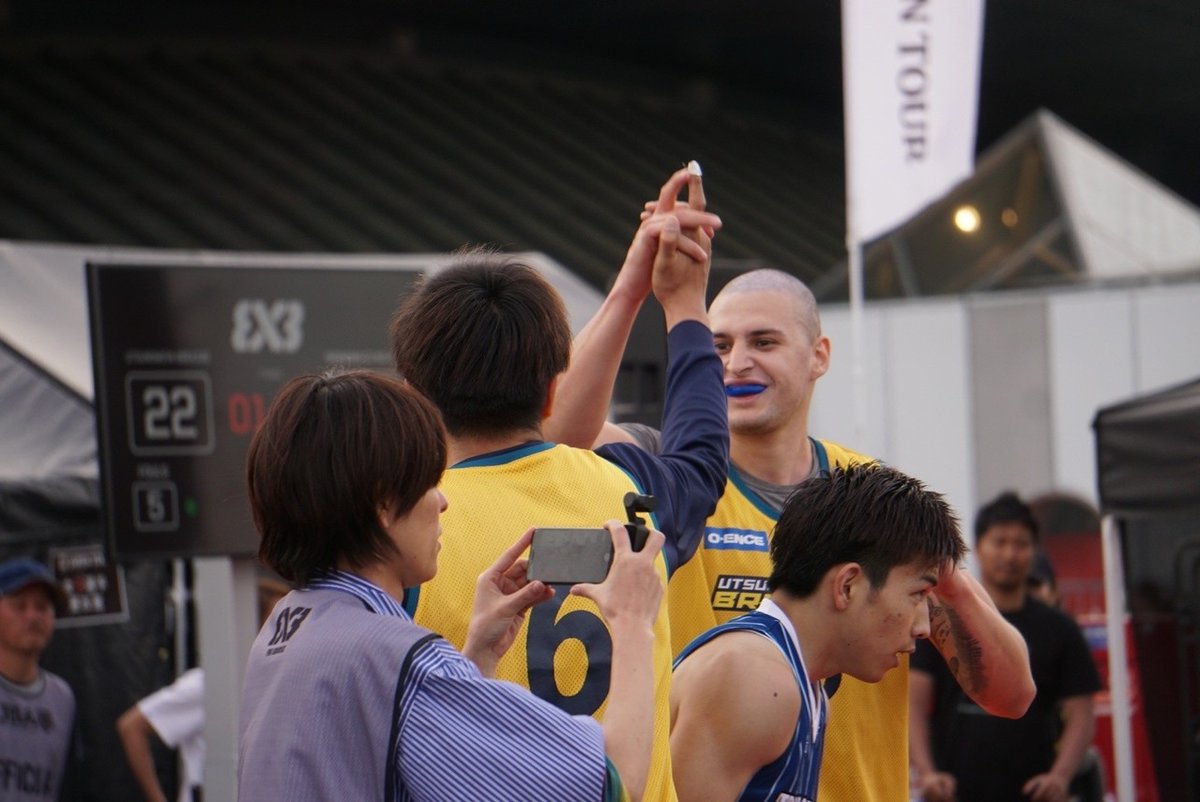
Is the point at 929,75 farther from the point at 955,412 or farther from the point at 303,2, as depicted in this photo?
the point at 303,2

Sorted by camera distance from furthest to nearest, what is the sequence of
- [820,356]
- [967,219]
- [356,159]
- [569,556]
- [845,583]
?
[356,159]
[967,219]
[820,356]
[845,583]
[569,556]

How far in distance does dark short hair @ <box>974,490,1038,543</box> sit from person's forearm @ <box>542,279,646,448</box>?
3827 mm

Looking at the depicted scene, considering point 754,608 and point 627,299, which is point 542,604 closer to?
point 627,299

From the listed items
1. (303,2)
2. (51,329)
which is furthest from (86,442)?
(303,2)

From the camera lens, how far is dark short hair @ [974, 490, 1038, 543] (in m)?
6.20

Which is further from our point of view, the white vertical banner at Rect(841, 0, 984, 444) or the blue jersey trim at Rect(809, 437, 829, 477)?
the white vertical banner at Rect(841, 0, 984, 444)

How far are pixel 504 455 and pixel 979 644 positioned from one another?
107 centimetres

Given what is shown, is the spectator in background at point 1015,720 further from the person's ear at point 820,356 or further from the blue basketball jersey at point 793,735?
the blue basketball jersey at point 793,735

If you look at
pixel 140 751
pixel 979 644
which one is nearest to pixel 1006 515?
pixel 979 644

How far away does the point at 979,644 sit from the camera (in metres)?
2.89

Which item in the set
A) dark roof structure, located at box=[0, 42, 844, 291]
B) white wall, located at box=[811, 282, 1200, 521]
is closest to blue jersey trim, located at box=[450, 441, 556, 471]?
white wall, located at box=[811, 282, 1200, 521]

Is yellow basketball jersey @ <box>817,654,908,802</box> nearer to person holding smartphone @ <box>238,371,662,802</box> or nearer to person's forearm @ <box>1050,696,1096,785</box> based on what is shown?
person holding smartphone @ <box>238,371,662,802</box>

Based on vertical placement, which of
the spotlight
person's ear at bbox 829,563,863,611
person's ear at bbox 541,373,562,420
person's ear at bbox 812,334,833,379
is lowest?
person's ear at bbox 829,563,863,611

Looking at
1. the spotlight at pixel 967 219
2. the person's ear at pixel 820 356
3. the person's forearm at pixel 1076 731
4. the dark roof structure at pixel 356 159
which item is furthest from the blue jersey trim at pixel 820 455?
the dark roof structure at pixel 356 159
